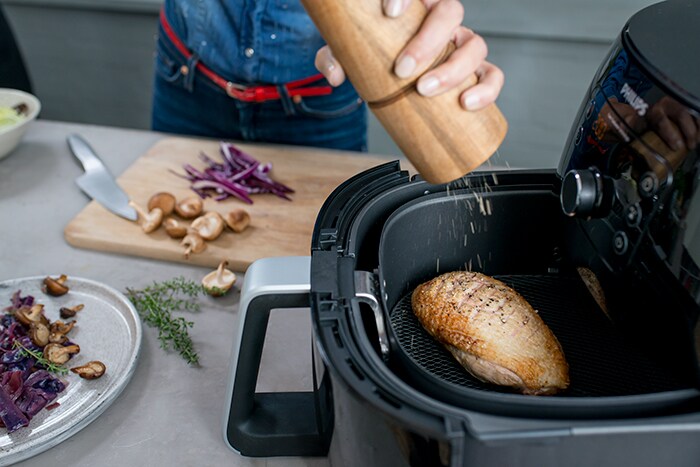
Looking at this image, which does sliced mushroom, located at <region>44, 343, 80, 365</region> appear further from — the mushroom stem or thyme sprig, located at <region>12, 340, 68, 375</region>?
the mushroom stem

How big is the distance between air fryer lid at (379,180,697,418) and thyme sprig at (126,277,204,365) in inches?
15.8

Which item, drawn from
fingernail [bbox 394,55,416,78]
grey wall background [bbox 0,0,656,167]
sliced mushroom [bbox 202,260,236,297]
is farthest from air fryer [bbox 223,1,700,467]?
grey wall background [bbox 0,0,656,167]

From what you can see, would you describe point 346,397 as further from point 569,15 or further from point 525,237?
point 569,15

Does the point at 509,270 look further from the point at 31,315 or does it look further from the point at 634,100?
the point at 31,315

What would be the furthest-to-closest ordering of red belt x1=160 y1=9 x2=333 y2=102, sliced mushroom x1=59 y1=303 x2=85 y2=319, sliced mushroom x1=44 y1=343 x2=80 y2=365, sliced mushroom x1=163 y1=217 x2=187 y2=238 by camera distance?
red belt x1=160 y1=9 x2=333 y2=102 < sliced mushroom x1=163 y1=217 x2=187 y2=238 < sliced mushroom x1=59 y1=303 x2=85 y2=319 < sliced mushroom x1=44 y1=343 x2=80 y2=365

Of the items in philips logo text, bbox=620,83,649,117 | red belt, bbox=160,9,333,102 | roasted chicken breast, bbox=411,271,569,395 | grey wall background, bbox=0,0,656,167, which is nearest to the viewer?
philips logo text, bbox=620,83,649,117

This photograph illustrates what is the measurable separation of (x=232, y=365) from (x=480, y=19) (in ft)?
7.20

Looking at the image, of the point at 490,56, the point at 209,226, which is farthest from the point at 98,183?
the point at 490,56

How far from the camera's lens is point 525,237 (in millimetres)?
1010

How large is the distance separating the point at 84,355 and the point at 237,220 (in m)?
0.45

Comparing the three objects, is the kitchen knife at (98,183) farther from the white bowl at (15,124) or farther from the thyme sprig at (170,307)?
the thyme sprig at (170,307)

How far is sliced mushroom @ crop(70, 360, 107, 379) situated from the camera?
1036mm

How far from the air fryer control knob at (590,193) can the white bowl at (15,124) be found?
1.37m

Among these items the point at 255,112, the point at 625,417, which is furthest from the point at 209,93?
the point at 625,417
